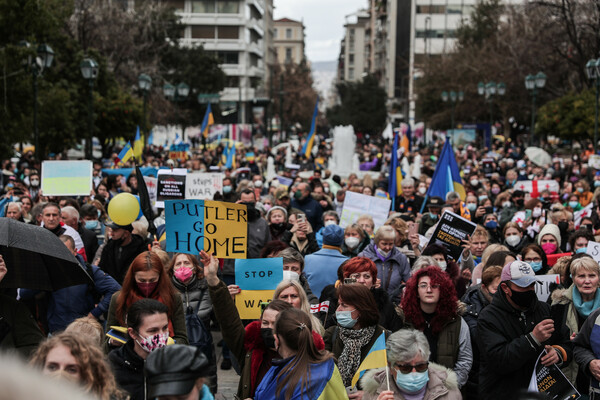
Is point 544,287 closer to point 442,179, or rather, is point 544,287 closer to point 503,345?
point 503,345

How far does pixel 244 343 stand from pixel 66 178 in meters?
8.18

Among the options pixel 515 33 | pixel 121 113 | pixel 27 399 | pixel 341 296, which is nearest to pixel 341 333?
pixel 341 296

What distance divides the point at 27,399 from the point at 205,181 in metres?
11.5

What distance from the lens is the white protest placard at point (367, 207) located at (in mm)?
11414

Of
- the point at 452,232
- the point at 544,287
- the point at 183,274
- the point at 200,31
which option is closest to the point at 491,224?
the point at 452,232

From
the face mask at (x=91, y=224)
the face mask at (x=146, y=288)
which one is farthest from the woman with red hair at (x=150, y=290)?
the face mask at (x=91, y=224)

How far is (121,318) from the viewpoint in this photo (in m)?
5.08

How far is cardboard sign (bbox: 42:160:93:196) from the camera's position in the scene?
1206 centimetres

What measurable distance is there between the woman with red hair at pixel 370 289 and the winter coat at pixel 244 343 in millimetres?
939

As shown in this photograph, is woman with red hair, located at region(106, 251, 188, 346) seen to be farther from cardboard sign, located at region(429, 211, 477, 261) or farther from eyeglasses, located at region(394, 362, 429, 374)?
cardboard sign, located at region(429, 211, 477, 261)

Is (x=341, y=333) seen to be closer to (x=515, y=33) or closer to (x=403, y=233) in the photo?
(x=403, y=233)

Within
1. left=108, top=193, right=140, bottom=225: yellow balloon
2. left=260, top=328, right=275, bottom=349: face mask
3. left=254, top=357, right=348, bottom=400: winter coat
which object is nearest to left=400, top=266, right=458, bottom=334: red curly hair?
left=260, top=328, right=275, bottom=349: face mask

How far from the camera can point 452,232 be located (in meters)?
8.50

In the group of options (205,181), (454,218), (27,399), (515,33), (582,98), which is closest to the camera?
(27,399)
